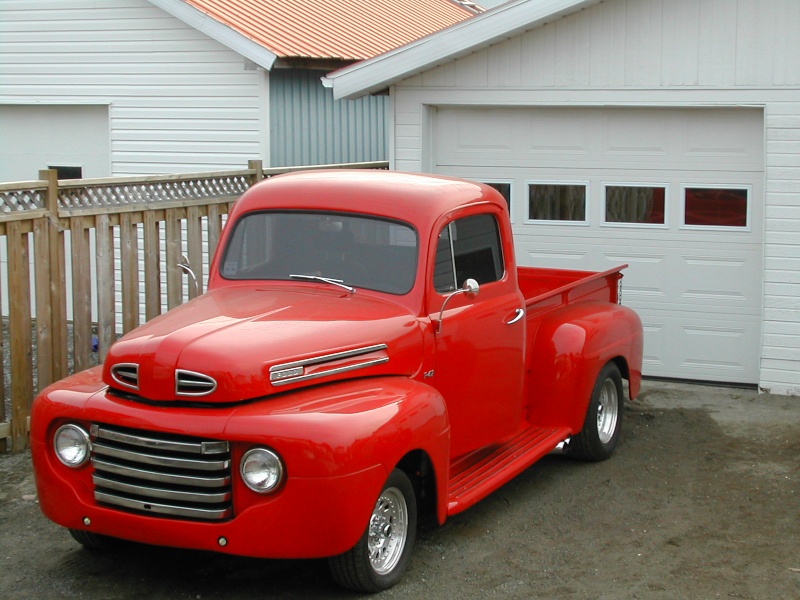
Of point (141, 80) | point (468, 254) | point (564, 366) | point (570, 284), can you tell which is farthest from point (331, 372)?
point (141, 80)

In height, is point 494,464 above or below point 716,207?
below

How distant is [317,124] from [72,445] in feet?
29.5

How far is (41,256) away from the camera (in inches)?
302

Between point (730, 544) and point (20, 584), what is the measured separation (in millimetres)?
3790

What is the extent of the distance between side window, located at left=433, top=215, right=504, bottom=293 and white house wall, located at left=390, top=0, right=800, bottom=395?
351cm

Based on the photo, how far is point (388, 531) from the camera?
5477 millimetres

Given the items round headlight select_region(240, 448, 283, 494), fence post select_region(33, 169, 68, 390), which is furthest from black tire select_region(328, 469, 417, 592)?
fence post select_region(33, 169, 68, 390)

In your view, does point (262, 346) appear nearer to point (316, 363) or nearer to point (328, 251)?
point (316, 363)

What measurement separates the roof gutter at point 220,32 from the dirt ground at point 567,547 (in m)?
6.23

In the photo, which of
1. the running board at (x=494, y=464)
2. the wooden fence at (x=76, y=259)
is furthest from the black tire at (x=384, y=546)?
the wooden fence at (x=76, y=259)

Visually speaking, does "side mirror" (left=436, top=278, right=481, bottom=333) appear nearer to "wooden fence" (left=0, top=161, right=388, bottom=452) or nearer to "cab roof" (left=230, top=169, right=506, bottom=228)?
"cab roof" (left=230, top=169, right=506, bottom=228)

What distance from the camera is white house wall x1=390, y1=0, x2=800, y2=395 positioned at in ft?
30.5

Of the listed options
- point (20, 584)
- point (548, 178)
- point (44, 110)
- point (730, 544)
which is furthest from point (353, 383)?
point (44, 110)

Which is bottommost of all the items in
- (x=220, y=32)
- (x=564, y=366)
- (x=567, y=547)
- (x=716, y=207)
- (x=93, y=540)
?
(x=567, y=547)
